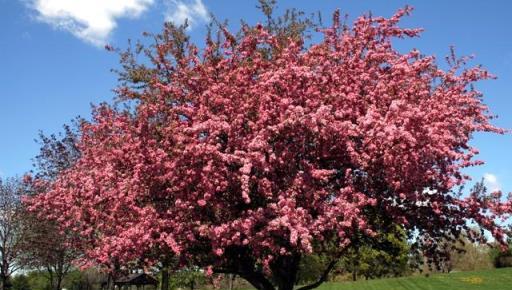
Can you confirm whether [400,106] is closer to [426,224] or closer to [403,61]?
[403,61]

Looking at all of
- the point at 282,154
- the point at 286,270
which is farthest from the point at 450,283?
the point at 282,154

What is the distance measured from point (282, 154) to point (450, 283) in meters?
46.2

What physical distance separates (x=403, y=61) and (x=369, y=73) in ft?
6.20

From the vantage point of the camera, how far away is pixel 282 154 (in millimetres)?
15961

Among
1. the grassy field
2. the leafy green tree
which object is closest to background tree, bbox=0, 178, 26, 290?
the grassy field

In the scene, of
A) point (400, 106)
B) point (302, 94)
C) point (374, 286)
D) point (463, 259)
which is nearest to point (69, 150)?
point (302, 94)

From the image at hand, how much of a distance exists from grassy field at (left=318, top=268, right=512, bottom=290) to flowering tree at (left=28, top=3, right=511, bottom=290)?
3622 centimetres

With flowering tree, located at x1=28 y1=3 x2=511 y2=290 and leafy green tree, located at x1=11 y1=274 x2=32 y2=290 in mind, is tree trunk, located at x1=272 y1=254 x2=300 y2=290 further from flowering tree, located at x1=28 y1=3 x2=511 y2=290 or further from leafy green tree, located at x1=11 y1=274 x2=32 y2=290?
leafy green tree, located at x1=11 y1=274 x2=32 y2=290

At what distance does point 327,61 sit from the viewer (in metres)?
17.7

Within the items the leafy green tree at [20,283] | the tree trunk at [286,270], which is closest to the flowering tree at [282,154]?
the tree trunk at [286,270]

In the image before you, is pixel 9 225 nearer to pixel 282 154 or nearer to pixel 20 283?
pixel 282 154

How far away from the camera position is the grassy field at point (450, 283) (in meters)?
52.2

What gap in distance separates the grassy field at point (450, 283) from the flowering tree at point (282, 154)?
36.2 m

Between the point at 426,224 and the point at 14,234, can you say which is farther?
the point at 14,234
